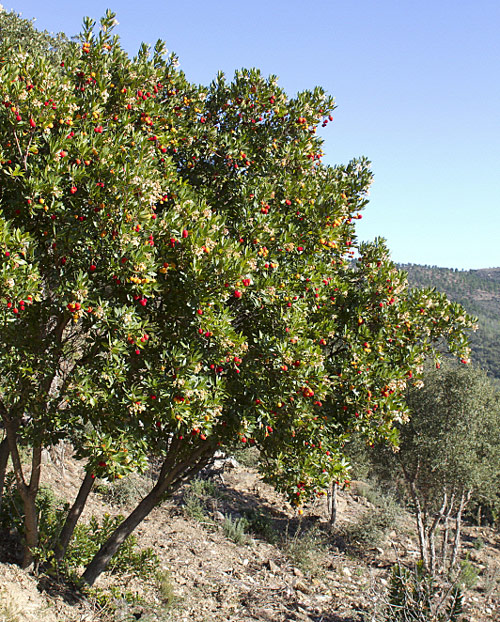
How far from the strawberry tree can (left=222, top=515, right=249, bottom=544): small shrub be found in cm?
715

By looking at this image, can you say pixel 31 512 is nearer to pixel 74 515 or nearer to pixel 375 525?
pixel 74 515

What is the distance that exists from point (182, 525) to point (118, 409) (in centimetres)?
956

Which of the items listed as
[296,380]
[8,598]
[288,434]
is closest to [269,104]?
[296,380]

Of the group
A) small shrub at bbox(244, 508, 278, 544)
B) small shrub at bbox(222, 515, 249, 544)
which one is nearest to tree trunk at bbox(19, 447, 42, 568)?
small shrub at bbox(222, 515, 249, 544)

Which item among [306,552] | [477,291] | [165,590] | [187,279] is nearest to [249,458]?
[306,552]

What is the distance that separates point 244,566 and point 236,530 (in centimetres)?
172

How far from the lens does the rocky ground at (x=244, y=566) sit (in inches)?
289

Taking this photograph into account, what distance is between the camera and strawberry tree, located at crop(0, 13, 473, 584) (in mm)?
4996

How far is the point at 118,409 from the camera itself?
5.21 metres

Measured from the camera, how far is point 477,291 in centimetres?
15562

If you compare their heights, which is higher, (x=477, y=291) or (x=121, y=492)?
(x=477, y=291)

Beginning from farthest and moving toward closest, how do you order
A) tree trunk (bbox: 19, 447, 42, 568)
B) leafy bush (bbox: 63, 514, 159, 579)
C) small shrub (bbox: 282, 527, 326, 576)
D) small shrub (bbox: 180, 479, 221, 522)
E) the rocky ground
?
1. small shrub (bbox: 180, 479, 221, 522)
2. small shrub (bbox: 282, 527, 326, 576)
3. leafy bush (bbox: 63, 514, 159, 579)
4. the rocky ground
5. tree trunk (bbox: 19, 447, 42, 568)

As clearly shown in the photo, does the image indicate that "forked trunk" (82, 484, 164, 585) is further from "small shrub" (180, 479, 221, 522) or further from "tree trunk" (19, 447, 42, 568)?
"small shrub" (180, 479, 221, 522)

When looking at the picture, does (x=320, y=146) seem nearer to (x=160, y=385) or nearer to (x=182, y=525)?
(x=160, y=385)
